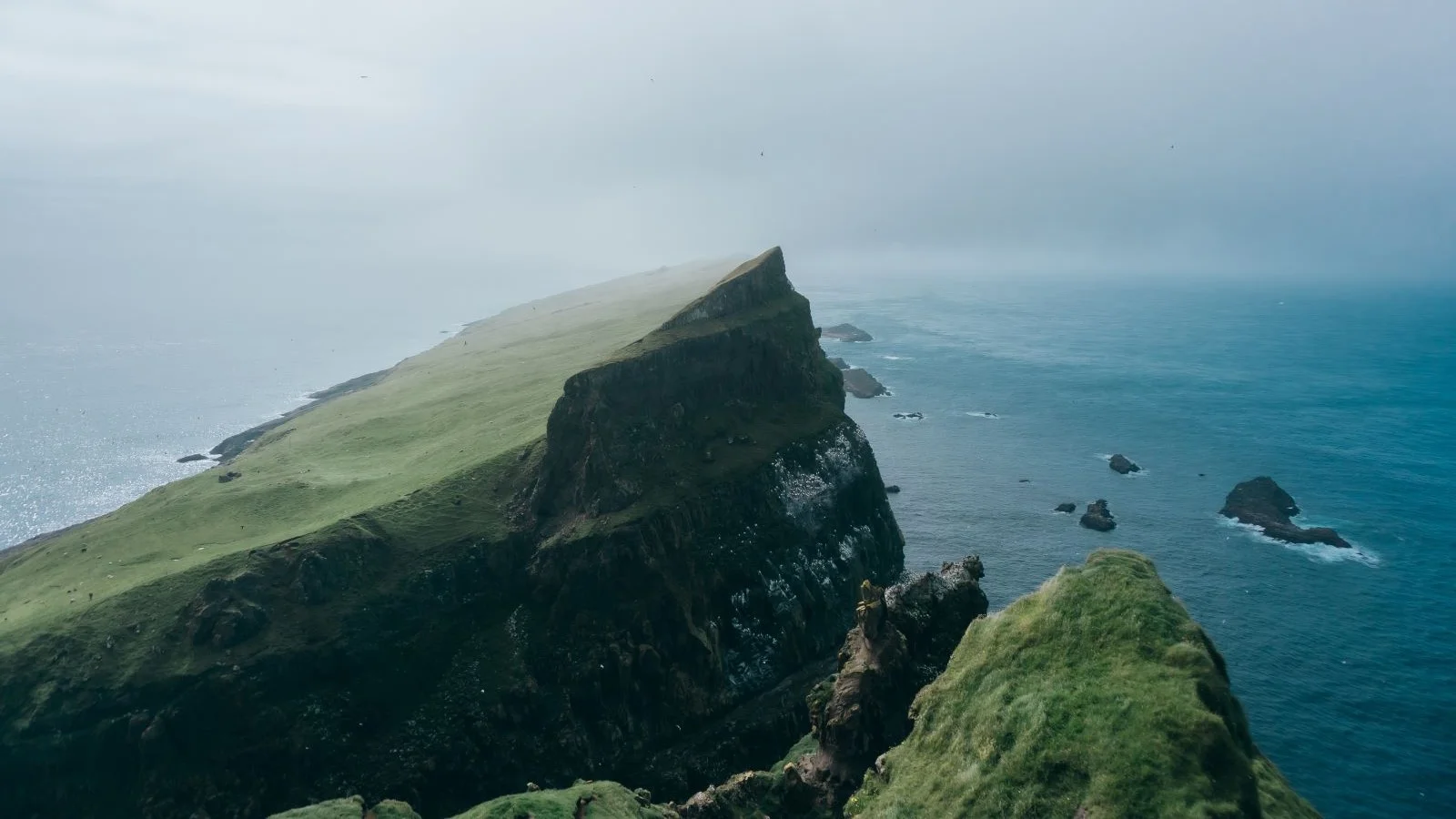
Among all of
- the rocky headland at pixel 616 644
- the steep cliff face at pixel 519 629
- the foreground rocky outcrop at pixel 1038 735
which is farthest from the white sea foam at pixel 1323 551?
the foreground rocky outcrop at pixel 1038 735

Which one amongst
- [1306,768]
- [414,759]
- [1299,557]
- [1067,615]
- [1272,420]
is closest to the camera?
[1067,615]

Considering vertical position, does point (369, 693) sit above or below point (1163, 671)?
below

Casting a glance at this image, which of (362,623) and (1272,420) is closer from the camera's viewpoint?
(362,623)

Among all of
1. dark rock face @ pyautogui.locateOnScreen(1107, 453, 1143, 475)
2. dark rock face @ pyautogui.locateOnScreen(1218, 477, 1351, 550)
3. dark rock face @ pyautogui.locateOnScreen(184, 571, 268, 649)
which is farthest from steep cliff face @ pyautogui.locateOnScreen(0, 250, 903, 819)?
dark rock face @ pyautogui.locateOnScreen(1107, 453, 1143, 475)

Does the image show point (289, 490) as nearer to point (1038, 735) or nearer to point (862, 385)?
point (1038, 735)

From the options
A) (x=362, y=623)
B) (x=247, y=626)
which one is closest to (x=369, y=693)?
(x=362, y=623)

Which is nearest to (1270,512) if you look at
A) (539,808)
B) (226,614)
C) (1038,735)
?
(1038,735)

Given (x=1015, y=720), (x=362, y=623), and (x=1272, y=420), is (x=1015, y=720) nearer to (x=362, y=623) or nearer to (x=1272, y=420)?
(x=362, y=623)
